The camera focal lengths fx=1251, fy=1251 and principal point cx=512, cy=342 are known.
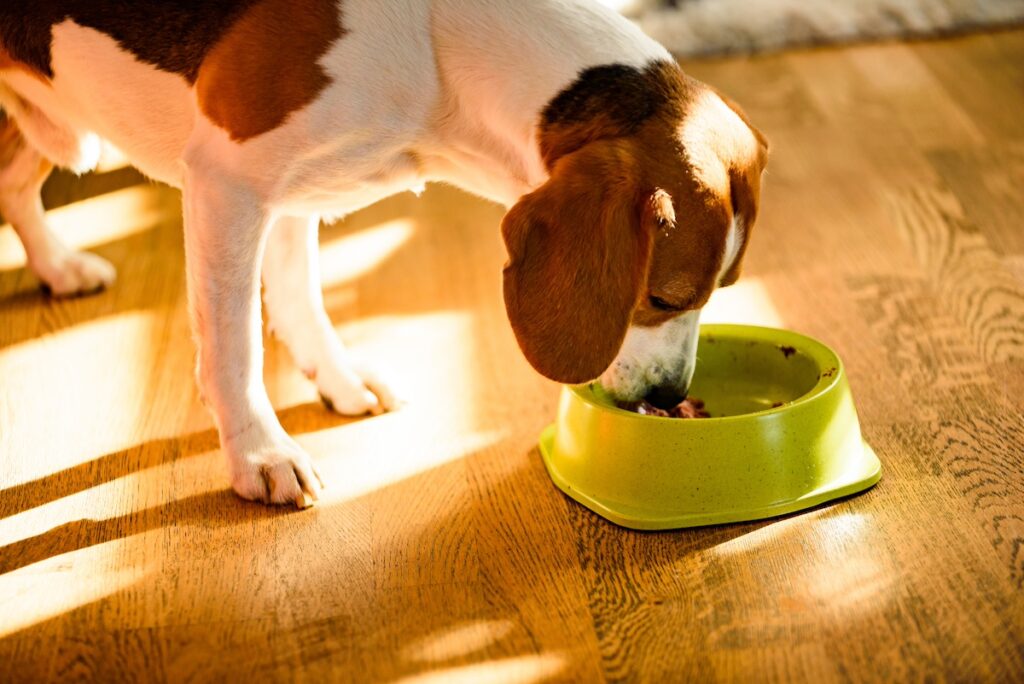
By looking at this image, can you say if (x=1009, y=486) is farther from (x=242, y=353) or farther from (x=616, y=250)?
(x=242, y=353)

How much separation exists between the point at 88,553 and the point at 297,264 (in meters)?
0.68

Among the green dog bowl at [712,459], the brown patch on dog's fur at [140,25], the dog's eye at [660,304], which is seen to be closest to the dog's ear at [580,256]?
the dog's eye at [660,304]

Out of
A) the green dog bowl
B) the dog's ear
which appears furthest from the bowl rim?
the dog's ear

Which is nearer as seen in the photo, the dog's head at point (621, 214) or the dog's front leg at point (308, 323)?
the dog's head at point (621, 214)

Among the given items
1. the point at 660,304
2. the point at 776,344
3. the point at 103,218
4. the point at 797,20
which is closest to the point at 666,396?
the point at 660,304

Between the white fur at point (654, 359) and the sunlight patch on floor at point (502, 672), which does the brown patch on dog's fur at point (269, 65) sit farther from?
the sunlight patch on floor at point (502, 672)

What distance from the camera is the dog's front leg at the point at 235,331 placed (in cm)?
200

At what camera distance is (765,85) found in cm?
410

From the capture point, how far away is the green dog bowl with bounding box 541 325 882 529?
1.98m

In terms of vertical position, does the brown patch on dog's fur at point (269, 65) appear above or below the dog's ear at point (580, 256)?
above

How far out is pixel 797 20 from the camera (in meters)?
4.50

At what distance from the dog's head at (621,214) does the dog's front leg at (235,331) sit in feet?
1.58

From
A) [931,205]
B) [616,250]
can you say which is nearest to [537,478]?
[616,250]

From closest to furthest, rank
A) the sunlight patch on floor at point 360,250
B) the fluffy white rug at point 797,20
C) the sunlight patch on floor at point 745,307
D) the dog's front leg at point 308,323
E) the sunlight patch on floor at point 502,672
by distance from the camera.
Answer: the sunlight patch on floor at point 502,672
the dog's front leg at point 308,323
the sunlight patch on floor at point 745,307
the sunlight patch on floor at point 360,250
the fluffy white rug at point 797,20
